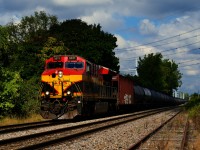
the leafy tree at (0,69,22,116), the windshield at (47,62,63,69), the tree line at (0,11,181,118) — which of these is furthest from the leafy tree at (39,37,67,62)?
the windshield at (47,62,63,69)

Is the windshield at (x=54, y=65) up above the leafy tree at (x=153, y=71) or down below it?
below

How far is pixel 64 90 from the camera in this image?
22.5 metres

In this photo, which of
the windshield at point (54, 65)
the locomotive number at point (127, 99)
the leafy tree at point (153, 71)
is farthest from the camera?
the leafy tree at point (153, 71)

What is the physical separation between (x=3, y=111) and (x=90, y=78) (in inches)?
251

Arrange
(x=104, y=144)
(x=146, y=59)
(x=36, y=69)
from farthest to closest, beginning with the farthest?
(x=146, y=59)
(x=36, y=69)
(x=104, y=144)

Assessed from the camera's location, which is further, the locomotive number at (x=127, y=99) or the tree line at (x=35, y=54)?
the locomotive number at (x=127, y=99)

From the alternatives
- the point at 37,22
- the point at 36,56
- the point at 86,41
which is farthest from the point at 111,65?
the point at 37,22

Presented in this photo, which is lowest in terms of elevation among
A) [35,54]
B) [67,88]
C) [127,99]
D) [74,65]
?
[127,99]

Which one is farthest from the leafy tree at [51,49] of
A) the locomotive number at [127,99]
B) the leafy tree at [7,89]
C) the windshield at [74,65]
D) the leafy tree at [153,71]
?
the leafy tree at [153,71]

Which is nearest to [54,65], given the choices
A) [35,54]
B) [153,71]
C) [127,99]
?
[127,99]

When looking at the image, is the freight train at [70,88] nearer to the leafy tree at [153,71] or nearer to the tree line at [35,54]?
the tree line at [35,54]

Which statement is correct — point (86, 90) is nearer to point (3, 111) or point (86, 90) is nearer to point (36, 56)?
point (3, 111)

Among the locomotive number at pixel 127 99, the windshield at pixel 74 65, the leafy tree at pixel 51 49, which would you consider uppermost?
the leafy tree at pixel 51 49

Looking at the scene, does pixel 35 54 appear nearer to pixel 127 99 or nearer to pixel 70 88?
pixel 127 99
